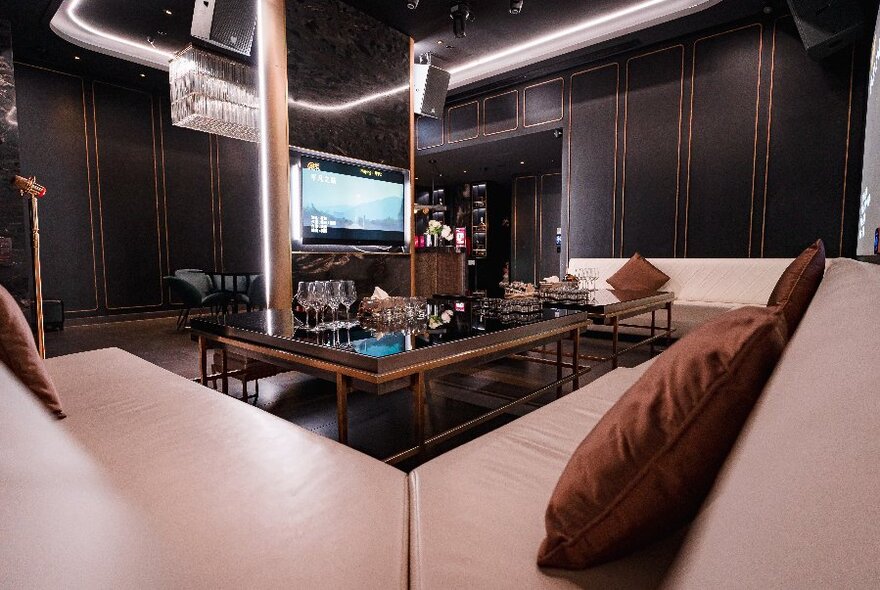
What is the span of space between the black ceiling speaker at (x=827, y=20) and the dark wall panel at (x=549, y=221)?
547cm

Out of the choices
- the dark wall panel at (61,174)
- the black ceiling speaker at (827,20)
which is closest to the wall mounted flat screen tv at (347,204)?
the black ceiling speaker at (827,20)

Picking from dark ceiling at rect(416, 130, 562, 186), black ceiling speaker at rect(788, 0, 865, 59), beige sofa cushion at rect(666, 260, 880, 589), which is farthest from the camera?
dark ceiling at rect(416, 130, 562, 186)

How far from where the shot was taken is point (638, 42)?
5121 millimetres

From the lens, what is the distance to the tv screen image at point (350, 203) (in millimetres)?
4109

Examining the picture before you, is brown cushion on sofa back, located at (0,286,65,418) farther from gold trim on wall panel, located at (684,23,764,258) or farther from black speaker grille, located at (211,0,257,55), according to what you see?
gold trim on wall panel, located at (684,23,764,258)

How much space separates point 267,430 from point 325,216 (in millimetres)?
3283

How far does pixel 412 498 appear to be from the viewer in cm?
93

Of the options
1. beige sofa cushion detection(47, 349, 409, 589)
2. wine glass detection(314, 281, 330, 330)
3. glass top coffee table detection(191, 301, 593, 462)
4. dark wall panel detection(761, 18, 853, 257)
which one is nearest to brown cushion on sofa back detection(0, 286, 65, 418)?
beige sofa cushion detection(47, 349, 409, 589)

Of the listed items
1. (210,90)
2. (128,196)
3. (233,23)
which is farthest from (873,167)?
(128,196)

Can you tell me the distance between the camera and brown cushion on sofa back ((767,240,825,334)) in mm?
1048

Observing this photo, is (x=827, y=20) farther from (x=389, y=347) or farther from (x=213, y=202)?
(x=213, y=202)

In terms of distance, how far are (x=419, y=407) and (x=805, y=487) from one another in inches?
52.0

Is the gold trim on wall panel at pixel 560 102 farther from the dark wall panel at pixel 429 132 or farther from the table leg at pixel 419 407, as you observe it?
the table leg at pixel 419 407

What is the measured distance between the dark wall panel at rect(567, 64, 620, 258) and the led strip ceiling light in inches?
19.0
